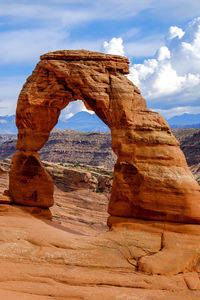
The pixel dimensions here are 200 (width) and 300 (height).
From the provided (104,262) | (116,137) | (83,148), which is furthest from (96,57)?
(83,148)

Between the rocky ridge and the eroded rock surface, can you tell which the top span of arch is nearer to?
the eroded rock surface

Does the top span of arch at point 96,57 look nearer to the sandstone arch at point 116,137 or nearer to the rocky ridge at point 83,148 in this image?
the sandstone arch at point 116,137

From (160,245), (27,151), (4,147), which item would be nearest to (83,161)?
(4,147)

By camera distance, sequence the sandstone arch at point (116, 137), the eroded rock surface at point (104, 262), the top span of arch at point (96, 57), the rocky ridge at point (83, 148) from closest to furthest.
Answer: the eroded rock surface at point (104, 262) < the sandstone arch at point (116, 137) < the top span of arch at point (96, 57) < the rocky ridge at point (83, 148)

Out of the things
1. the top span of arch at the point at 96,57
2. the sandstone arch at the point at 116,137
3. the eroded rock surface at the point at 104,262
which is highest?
the top span of arch at the point at 96,57

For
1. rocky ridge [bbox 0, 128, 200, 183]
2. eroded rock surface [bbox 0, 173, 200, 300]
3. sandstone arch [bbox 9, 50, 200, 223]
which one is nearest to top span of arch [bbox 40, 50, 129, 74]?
sandstone arch [bbox 9, 50, 200, 223]

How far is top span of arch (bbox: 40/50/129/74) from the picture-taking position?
46.9 ft

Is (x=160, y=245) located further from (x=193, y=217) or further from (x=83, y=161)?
(x=83, y=161)

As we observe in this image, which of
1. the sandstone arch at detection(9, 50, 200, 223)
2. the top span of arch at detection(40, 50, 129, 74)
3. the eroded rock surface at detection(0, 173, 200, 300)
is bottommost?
the eroded rock surface at detection(0, 173, 200, 300)

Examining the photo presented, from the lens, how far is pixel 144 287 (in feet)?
31.7

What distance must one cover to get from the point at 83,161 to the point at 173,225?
6425cm

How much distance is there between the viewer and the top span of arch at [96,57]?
46.9 ft

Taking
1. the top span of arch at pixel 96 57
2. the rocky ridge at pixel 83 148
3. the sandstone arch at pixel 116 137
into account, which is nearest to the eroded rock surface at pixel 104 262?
the sandstone arch at pixel 116 137

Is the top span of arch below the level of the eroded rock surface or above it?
above
